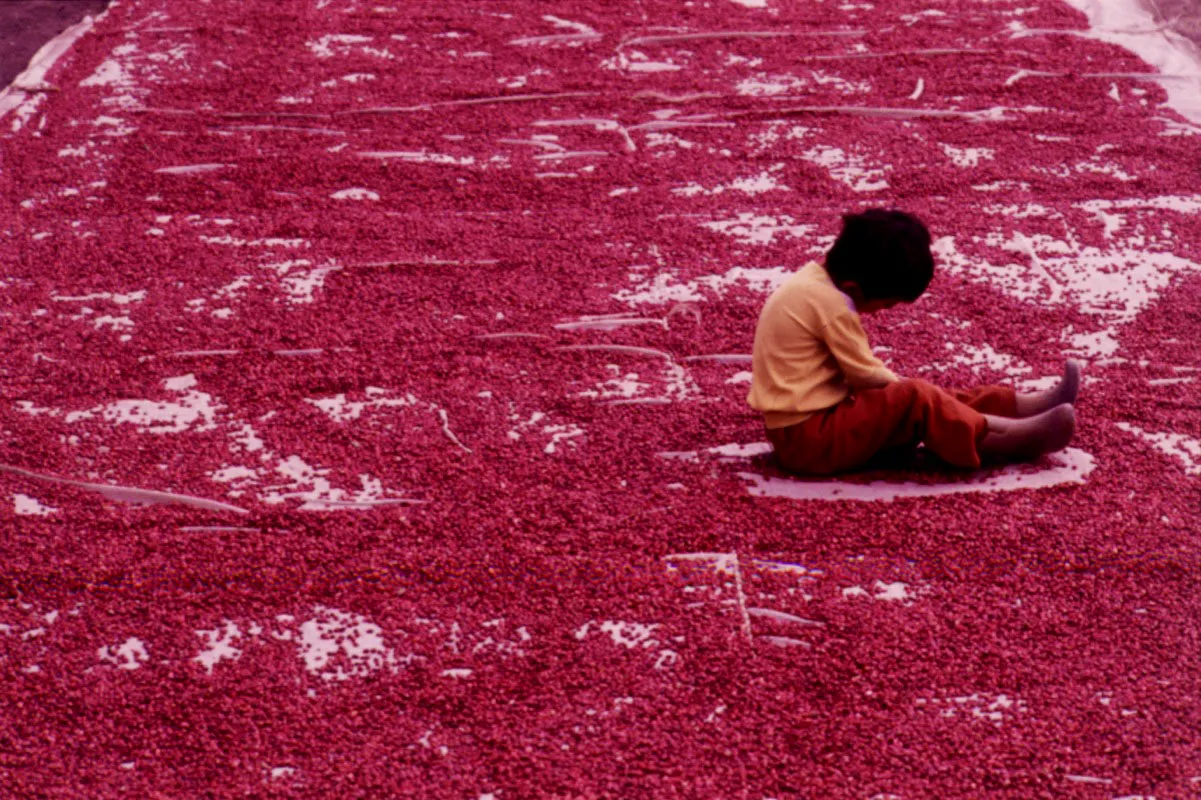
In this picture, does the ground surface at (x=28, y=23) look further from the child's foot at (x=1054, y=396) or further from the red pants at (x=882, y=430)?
the child's foot at (x=1054, y=396)

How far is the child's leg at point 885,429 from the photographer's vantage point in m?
2.89

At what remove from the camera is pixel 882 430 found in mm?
2908

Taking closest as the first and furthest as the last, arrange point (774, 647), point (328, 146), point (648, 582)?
point (774, 647)
point (648, 582)
point (328, 146)

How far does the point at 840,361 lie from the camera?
2.88 meters

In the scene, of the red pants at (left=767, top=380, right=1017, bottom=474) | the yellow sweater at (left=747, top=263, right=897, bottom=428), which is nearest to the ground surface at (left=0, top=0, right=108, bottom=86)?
the yellow sweater at (left=747, top=263, right=897, bottom=428)

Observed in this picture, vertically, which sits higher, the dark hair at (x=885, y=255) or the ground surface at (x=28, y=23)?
the ground surface at (x=28, y=23)

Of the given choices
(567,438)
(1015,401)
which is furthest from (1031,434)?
(567,438)

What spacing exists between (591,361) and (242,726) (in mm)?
1454

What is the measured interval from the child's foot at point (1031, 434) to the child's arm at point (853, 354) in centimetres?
27

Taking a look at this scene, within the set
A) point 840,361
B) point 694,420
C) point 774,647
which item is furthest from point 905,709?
point 694,420

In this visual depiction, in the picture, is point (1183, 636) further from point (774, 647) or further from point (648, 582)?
point (648, 582)

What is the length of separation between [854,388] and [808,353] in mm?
132

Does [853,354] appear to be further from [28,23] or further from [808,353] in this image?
[28,23]

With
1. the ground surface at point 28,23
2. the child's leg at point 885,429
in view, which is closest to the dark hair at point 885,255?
the child's leg at point 885,429
